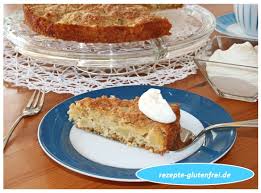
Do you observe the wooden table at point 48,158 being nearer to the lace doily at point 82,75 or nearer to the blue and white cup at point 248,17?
the lace doily at point 82,75

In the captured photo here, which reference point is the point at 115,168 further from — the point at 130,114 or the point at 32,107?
the point at 32,107

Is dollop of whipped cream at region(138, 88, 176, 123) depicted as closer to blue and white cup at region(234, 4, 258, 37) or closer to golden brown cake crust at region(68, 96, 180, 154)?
golden brown cake crust at region(68, 96, 180, 154)

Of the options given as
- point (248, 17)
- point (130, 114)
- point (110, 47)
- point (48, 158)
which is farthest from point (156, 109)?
point (248, 17)

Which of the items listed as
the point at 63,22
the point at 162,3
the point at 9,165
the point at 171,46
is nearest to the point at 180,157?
the point at 9,165

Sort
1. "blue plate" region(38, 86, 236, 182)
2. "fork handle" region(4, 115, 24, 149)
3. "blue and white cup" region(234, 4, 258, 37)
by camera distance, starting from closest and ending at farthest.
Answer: "blue plate" region(38, 86, 236, 182)
"fork handle" region(4, 115, 24, 149)
"blue and white cup" region(234, 4, 258, 37)

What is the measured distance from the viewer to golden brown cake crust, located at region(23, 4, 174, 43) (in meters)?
1.22

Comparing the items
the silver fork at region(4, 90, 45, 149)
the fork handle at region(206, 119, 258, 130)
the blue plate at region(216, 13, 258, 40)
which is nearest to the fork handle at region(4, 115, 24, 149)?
the silver fork at region(4, 90, 45, 149)

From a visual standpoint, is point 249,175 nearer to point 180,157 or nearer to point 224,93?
point 180,157

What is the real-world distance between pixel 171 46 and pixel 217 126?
1.05 ft

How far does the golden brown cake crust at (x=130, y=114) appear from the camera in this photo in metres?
0.85

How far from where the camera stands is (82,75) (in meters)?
1.22

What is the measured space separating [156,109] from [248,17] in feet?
1.93

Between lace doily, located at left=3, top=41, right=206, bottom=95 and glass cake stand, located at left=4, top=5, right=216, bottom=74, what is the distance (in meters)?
0.02

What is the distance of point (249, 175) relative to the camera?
2.67ft
